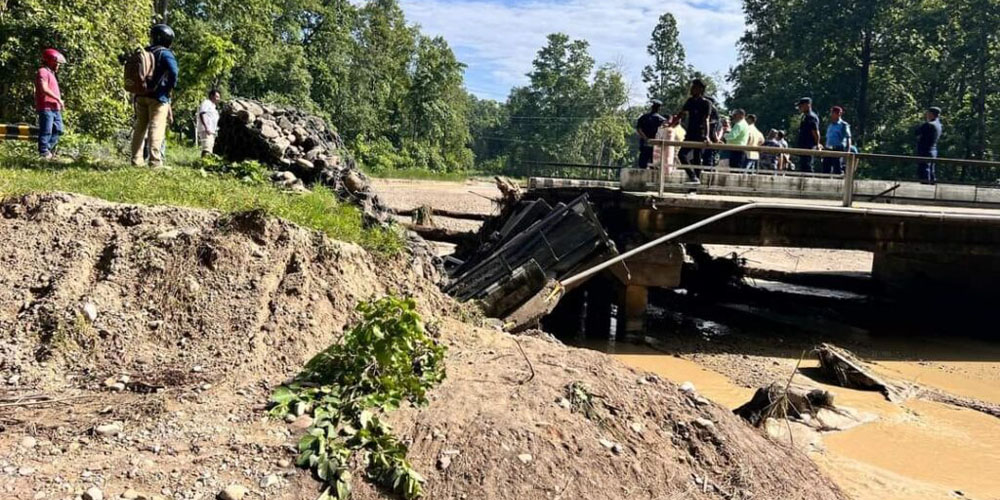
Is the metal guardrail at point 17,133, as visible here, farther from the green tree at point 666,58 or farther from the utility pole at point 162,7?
the green tree at point 666,58

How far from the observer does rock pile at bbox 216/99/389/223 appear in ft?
29.6

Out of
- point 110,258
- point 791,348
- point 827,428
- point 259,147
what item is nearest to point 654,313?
point 791,348

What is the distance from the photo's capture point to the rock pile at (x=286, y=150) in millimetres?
9016

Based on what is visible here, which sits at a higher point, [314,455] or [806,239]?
[806,239]

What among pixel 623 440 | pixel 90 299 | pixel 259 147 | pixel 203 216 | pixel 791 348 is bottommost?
pixel 791 348

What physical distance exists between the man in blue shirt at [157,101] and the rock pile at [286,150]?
1.03 m

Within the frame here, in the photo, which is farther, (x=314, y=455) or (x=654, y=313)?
(x=654, y=313)

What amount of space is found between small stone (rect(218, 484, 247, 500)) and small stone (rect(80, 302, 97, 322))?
1.98 m

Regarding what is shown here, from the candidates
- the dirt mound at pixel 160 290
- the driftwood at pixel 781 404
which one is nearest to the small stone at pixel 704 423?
the driftwood at pixel 781 404

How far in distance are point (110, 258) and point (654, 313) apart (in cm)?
1069

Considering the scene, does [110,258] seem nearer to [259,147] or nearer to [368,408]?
[368,408]

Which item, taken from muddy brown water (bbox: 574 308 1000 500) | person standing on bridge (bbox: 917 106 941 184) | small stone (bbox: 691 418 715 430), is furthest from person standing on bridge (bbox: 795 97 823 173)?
small stone (bbox: 691 418 715 430)

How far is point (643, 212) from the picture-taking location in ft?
35.4

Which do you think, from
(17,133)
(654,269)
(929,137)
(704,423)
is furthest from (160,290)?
(929,137)
